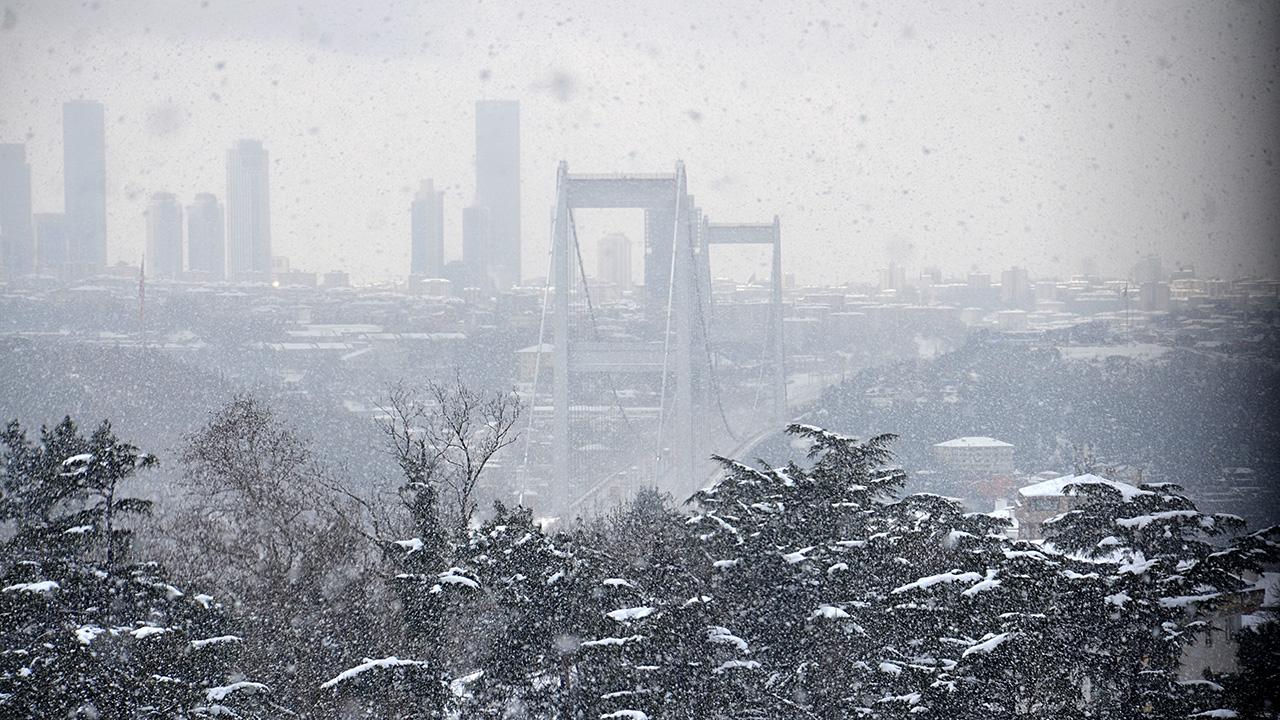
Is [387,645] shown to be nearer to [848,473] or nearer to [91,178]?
[848,473]

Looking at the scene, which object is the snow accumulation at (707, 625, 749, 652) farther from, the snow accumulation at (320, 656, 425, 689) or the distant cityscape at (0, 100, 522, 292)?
the distant cityscape at (0, 100, 522, 292)

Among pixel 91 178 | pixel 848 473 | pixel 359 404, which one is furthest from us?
pixel 91 178

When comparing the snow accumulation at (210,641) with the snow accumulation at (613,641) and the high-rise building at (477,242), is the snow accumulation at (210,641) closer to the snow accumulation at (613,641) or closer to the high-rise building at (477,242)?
the snow accumulation at (613,641)

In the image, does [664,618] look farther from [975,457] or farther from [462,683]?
[975,457]

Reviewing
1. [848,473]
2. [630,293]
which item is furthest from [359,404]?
[848,473]

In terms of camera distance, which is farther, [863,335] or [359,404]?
[863,335]

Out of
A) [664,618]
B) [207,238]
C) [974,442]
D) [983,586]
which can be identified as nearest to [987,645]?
[983,586]
